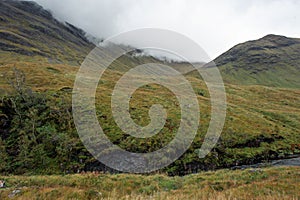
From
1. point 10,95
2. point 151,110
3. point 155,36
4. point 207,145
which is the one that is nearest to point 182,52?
point 155,36

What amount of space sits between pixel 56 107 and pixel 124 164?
1963cm

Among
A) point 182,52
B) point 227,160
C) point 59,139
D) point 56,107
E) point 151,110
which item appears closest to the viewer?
point 182,52

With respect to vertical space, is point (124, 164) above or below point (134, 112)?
below

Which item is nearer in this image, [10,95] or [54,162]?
[54,162]

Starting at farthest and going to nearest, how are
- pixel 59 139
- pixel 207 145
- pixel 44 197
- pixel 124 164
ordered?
1. pixel 207 145
2. pixel 59 139
3. pixel 124 164
4. pixel 44 197

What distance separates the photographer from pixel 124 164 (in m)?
28.2

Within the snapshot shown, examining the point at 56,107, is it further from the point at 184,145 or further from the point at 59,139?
the point at 184,145

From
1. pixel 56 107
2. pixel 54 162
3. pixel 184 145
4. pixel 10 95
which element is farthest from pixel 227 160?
pixel 10 95

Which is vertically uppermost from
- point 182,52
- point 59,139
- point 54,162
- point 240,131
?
point 182,52

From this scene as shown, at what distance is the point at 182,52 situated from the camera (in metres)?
22.6

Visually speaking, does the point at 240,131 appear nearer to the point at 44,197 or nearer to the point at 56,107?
the point at 56,107

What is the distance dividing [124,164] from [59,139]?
1078 cm

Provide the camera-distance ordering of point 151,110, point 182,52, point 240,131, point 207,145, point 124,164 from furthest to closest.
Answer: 1. point 151,110
2. point 240,131
3. point 207,145
4. point 124,164
5. point 182,52

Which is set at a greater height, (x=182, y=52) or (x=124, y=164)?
(x=182, y=52)
